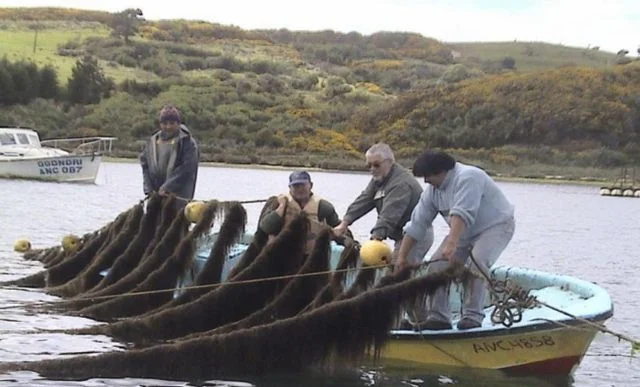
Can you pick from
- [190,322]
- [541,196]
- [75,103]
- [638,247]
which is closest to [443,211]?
[190,322]

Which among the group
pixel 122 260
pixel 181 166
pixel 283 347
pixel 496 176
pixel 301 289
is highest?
pixel 181 166

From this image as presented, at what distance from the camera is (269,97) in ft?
325

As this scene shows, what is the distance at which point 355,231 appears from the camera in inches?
1348

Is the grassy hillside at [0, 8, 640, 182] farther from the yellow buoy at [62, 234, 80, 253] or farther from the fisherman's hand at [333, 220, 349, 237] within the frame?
the fisherman's hand at [333, 220, 349, 237]

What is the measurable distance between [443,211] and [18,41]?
99.0 meters

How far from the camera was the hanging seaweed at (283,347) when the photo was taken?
11.3m

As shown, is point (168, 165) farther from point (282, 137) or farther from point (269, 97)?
point (269, 97)

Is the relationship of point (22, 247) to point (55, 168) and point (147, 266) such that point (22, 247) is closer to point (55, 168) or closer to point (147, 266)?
point (147, 266)

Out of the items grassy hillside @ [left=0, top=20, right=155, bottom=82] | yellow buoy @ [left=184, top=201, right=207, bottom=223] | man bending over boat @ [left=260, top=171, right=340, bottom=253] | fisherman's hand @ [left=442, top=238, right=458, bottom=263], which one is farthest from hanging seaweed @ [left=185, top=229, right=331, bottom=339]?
grassy hillside @ [left=0, top=20, right=155, bottom=82]

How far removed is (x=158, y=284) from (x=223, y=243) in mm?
1026

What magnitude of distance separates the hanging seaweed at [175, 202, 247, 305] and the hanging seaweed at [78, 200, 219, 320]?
0.45 metres

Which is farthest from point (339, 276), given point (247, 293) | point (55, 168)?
point (55, 168)

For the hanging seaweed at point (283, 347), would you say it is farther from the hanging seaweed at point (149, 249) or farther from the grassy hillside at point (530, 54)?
the grassy hillside at point (530, 54)

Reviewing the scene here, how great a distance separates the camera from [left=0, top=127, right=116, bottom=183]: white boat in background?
4797 centimetres
